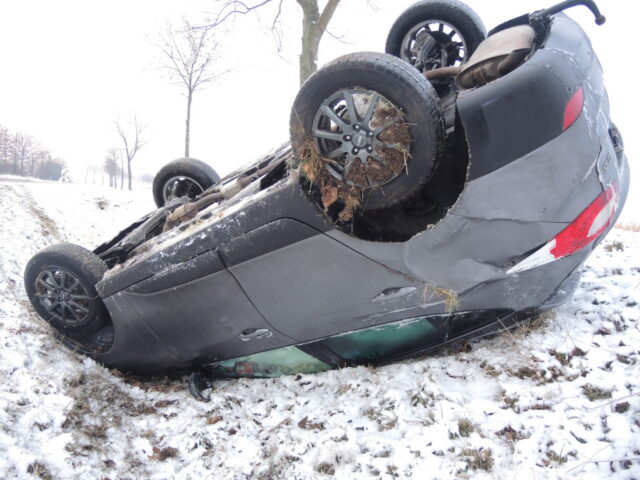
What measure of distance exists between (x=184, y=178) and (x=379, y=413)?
11.5ft

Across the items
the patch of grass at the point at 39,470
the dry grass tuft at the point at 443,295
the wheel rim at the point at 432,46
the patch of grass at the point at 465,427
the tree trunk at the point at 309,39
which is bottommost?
the patch of grass at the point at 39,470

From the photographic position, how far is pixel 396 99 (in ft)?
7.07

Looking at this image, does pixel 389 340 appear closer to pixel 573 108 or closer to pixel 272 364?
pixel 272 364

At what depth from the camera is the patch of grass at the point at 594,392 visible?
2.07 metres

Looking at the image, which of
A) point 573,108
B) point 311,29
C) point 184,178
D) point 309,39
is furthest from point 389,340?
point 311,29

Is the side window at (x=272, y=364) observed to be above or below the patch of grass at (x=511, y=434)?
below

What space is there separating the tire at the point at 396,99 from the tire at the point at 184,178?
264cm

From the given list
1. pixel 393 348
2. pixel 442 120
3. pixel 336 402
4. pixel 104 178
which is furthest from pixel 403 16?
pixel 104 178

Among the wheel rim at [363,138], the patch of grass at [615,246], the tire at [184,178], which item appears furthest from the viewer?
the tire at [184,178]

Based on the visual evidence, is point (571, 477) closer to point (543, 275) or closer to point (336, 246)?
point (543, 275)

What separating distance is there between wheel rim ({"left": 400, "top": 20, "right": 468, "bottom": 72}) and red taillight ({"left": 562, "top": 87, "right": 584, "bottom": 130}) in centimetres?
178

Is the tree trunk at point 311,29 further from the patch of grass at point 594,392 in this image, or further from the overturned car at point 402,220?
the patch of grass at point 594,392

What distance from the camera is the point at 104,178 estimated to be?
9750 cm

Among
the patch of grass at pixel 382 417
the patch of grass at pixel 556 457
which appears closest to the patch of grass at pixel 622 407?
the patch of grass at pixel 556 457
